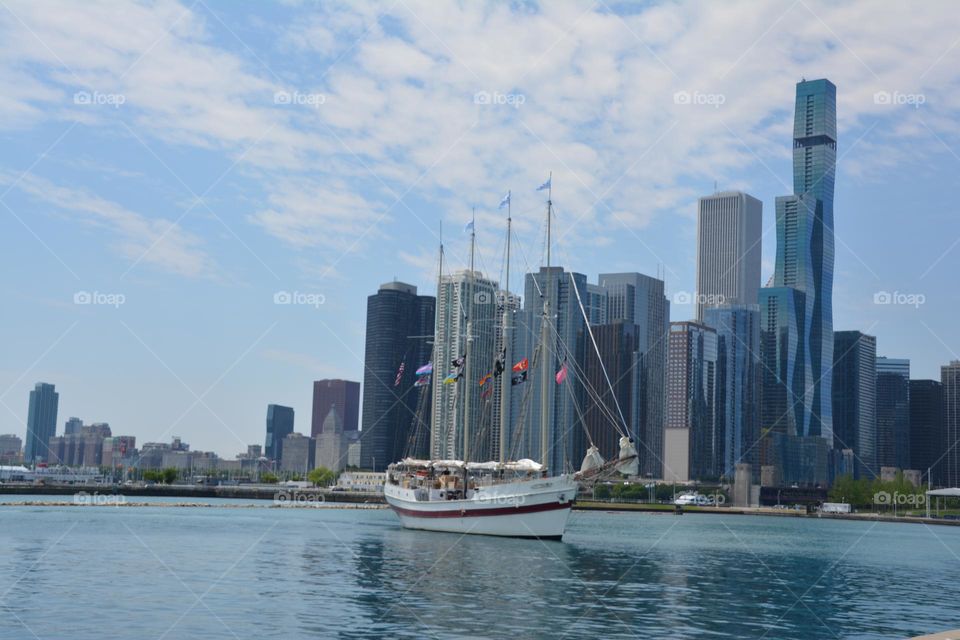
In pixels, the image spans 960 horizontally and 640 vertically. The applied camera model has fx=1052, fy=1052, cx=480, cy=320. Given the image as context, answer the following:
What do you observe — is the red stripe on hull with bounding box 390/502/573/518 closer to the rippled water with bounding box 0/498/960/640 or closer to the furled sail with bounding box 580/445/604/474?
the rippled water with bounding box 0/498/960/640

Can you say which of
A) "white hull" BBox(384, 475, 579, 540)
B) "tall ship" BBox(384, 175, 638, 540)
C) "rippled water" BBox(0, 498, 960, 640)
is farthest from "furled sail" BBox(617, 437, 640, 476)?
"rippled water" BBox(0, 498, 960, 640)

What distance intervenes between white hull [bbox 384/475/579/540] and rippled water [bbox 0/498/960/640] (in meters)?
2.06

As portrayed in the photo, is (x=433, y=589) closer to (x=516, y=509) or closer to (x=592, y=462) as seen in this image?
(x=516, y=509)

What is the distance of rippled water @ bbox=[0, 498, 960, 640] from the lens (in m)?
44.2

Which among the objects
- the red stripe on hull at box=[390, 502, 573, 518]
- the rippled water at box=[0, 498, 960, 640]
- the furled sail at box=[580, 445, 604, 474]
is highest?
the furled sail at box=[580, 445, 604, 474]

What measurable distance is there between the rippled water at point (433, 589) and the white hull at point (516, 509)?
2.06 m

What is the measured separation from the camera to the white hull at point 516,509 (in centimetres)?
9612

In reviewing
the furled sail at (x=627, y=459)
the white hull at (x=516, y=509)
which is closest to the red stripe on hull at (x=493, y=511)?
the white hull at (x=516, y=509)

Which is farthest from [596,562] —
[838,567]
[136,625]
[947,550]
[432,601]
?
[947,550]

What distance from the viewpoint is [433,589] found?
57.0m

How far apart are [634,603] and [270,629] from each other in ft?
67.0

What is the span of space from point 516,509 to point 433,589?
1620 inches

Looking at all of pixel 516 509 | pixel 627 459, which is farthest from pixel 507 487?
pixel 627 459

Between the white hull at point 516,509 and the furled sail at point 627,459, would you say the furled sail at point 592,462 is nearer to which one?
the white hull at point 516,509
